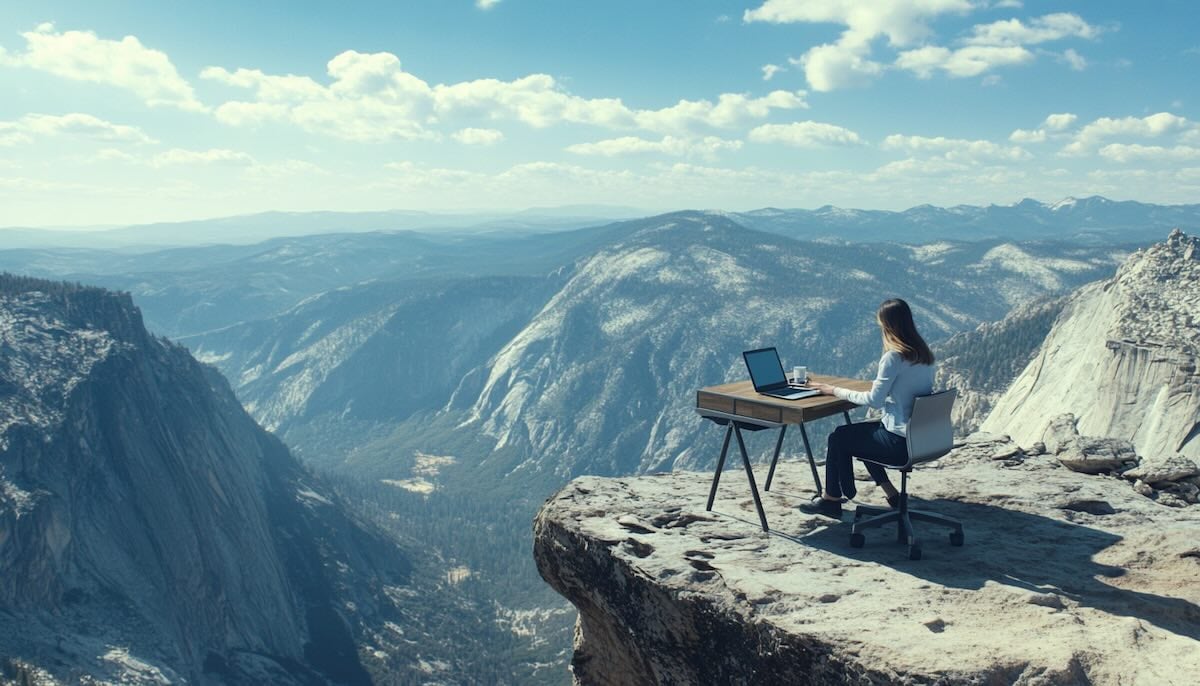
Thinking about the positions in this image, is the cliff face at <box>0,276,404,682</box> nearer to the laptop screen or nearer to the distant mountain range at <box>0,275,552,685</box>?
the distant mountain range at <box>0,275,552,685</box>

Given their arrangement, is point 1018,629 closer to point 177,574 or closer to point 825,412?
point 825,412

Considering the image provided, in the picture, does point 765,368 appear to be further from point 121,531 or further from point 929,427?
point 121,531

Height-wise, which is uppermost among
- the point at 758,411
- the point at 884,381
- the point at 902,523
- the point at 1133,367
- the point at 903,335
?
the point at 903,335

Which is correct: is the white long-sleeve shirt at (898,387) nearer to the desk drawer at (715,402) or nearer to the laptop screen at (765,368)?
the laptop screen at (765,368)

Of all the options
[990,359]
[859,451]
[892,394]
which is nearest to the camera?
[892,394]

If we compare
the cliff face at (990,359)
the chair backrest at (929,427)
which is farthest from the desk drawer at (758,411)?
the cliff face at (990,359)

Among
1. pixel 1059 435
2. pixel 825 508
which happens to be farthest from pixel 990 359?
pixel 825 508
